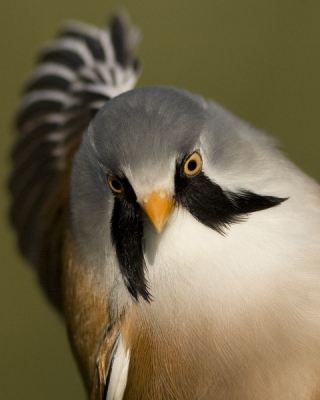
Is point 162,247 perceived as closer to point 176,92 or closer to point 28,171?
point 176,92

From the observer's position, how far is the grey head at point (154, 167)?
154 centimetres

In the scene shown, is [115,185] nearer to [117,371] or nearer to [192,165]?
[192,165]

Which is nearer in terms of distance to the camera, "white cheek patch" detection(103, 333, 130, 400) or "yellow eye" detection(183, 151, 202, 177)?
"yellow eye" detection(183, 151, 202, 177)

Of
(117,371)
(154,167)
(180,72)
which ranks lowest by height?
(117,371)

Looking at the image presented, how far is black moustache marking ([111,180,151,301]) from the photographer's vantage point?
1.58 metres

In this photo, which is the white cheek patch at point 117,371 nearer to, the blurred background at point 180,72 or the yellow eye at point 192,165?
the yellow eye at point 192,165

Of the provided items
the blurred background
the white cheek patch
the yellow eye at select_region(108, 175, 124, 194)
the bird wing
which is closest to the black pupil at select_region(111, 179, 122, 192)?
the yellow eye at select_region(108, 175, 124, 194)

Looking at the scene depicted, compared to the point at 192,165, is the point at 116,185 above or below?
below

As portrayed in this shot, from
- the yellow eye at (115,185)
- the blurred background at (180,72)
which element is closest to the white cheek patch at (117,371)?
the yellow eye at (115,185)

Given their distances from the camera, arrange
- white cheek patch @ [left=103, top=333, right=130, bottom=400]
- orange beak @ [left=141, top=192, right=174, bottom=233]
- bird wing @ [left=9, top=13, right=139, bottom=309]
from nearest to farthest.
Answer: orange beak @ [left=141, top=192, right=174, bottom=233], white cheek patch @ [left=103, top=333, right=130, bottom=400], bird wing @ [left=9, top=13, right=139, bottom=309]

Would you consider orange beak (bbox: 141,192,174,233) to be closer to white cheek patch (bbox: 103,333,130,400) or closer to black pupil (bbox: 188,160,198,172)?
black pupil (bbox: 188,160,198,172)

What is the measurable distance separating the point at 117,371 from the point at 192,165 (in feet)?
1.83

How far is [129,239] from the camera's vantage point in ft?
5.32

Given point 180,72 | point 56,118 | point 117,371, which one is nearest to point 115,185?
point 117,371
